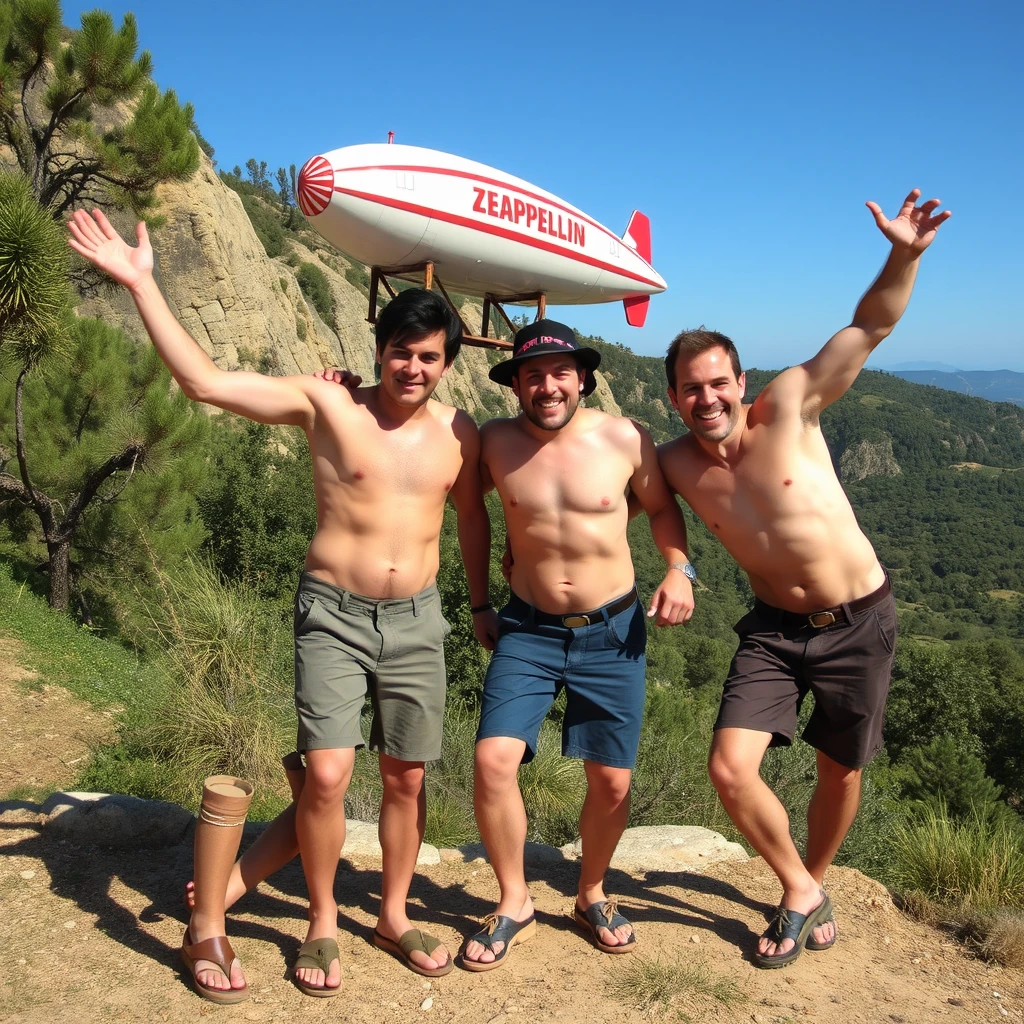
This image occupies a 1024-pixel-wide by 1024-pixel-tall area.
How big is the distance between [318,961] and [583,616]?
5.30 ft

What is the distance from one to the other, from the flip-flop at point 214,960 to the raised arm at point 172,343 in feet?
6.23

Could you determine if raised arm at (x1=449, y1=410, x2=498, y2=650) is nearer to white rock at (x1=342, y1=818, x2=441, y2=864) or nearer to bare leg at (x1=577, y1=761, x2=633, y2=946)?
bare leg at (x1=577, y1=761, x2=633, y2=946)

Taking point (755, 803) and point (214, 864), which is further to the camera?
point (755, 803)

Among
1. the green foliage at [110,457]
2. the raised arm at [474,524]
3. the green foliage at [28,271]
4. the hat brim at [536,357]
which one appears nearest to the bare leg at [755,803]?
the raised arm at [474,524]

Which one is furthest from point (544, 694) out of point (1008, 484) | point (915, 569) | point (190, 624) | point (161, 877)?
point (1008, 484)

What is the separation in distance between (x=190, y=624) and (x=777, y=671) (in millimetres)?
5491

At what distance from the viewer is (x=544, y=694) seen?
357cm

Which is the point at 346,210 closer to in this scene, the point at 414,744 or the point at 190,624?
the point at 190,624

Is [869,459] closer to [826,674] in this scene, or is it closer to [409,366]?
[826,674]

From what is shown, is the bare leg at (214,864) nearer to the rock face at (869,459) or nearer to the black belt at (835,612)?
the black belt at (835,612)

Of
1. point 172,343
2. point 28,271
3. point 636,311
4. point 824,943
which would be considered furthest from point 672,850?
point 636,311

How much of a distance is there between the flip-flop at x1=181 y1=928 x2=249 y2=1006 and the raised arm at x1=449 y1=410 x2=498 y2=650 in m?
1.51

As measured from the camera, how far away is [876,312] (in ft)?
11.0

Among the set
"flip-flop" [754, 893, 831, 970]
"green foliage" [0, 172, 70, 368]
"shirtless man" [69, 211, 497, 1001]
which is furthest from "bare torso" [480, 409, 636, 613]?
"green foliage" [0, 172, 70, 368]
